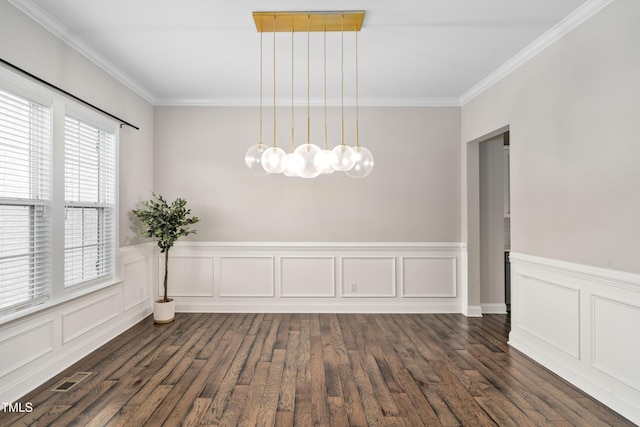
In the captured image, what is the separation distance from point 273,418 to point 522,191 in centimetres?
302

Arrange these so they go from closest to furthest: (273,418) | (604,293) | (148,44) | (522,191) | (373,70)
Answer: (273,418), (604,293), (148,44), (522,191), (373,70)

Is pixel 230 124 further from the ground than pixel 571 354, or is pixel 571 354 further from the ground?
pixel 230 124

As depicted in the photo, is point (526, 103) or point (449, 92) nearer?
point (526, 103)

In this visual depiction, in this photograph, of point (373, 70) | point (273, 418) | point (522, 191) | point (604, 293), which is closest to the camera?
point (273, 418)

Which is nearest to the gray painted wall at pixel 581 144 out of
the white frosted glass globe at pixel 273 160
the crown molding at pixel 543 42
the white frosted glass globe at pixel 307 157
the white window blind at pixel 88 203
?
the crown molding at pixel 543 42

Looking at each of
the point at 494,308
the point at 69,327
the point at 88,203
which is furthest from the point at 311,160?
the point at 494,308

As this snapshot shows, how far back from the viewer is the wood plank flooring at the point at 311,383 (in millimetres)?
2324

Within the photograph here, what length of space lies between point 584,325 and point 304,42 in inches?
129

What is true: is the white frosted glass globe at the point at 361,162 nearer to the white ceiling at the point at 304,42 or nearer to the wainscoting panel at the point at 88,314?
the white ceiling at the point at 304,42

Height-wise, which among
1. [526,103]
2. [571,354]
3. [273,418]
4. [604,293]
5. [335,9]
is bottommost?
[273,418]

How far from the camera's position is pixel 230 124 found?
488cm

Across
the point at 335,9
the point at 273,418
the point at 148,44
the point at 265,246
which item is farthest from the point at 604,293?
the point at 148,44

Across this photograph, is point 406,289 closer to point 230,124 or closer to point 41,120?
point 230,124

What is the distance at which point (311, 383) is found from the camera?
279 cm
